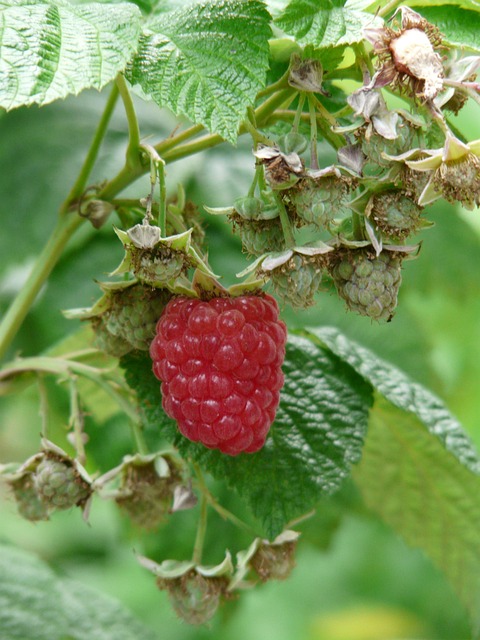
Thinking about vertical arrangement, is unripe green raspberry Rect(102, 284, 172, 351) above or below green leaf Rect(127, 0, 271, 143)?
below

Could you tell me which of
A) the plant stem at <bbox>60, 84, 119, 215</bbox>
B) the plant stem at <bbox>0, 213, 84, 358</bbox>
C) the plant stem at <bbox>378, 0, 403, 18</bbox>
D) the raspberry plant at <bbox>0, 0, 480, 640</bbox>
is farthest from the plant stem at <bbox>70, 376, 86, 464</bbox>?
the plant stem at <bbox>378, 0, 403, 18</bbox>

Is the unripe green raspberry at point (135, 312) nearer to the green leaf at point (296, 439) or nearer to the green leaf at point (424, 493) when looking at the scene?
the green leaf at point (296, 439)

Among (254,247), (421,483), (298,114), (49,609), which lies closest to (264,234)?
(254,247)

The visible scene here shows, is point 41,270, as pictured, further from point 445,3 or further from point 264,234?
point 445,3

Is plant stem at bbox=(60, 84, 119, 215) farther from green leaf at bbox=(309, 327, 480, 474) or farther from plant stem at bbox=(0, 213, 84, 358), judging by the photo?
green leaf at bbox=(309, 327, 480, 474)

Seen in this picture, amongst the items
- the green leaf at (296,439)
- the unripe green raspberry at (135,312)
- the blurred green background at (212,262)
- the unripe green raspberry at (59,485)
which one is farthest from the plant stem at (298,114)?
the blurred green background at (212,262)

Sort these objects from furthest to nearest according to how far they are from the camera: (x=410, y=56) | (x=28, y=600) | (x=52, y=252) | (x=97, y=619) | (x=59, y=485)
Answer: (x=97, y=619), (x=28, y=600), (x=52, y=252), (x=59, y=485), (x=410, y=56)
